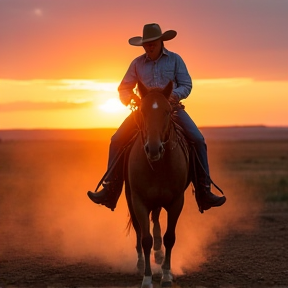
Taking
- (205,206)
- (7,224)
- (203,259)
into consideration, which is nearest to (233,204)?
(7,224)

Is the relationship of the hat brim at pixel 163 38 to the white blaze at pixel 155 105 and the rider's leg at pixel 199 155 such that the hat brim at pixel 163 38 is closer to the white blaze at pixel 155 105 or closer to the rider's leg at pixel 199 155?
the rider's leg at pixel 199 155

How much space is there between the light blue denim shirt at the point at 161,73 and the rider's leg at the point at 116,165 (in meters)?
0.41

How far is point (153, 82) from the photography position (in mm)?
9492

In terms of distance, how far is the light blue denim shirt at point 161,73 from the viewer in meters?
9.48

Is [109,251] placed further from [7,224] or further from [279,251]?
[7,224]

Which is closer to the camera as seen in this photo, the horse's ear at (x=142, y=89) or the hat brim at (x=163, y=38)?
the horse's ear at (x=142, y=89)

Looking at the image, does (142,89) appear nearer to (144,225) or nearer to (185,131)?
(185,131)

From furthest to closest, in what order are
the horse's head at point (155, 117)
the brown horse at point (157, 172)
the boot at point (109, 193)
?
1. the boot at point (109, 193)
2. the brown horse at point (157, 172)
3. the horse's head at point (155, 117)

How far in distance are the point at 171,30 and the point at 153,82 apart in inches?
28.6

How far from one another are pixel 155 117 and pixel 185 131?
1497 mm

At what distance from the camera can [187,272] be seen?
10.3 meters

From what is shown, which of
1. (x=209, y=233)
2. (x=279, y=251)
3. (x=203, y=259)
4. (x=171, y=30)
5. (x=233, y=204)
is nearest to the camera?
(x=171, y=30)

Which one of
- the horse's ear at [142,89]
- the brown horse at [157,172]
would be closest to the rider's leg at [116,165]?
the brown horse at [157,172]

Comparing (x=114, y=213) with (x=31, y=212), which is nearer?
(x=114, y=213)
